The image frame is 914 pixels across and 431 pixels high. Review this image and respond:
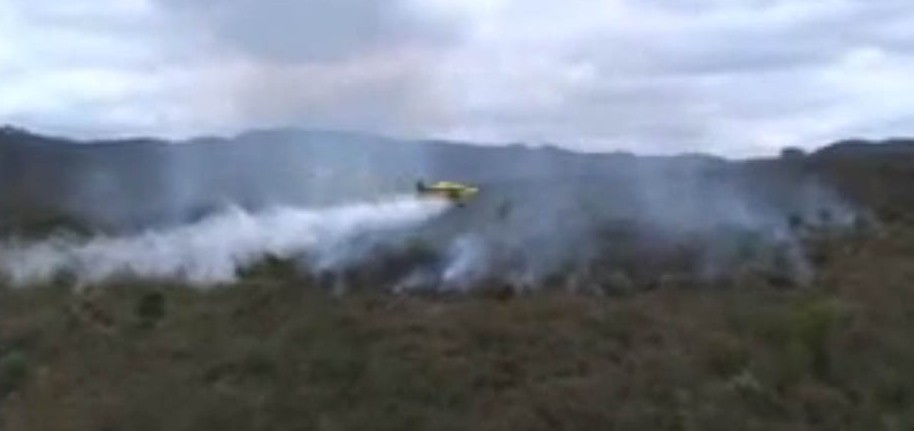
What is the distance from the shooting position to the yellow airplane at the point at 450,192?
32781 millimetres

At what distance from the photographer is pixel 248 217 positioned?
3180 cm

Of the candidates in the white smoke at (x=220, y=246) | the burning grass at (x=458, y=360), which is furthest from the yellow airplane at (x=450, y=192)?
the burning grass at (x=458, y=360)

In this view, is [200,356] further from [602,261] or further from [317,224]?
[317,224]

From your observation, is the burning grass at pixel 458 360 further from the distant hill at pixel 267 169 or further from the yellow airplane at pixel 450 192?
the distant hill at pixel 267 169

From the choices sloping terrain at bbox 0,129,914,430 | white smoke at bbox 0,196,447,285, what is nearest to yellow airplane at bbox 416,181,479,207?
white smoke at bbox 0,196,447,285

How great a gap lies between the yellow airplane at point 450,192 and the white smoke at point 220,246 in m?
0.38

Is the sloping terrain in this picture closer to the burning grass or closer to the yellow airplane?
the burning grass

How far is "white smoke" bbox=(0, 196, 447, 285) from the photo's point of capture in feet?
86.2

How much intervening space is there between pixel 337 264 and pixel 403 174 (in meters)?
11.1

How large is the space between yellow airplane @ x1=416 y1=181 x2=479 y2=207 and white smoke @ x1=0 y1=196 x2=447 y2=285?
14.9 inches

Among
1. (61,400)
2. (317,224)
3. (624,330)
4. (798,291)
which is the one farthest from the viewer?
(317,224)

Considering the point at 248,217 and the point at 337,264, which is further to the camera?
the point at 248,217

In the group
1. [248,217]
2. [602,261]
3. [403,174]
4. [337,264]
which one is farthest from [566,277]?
[403,174]

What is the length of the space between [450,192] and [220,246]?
567 cm
